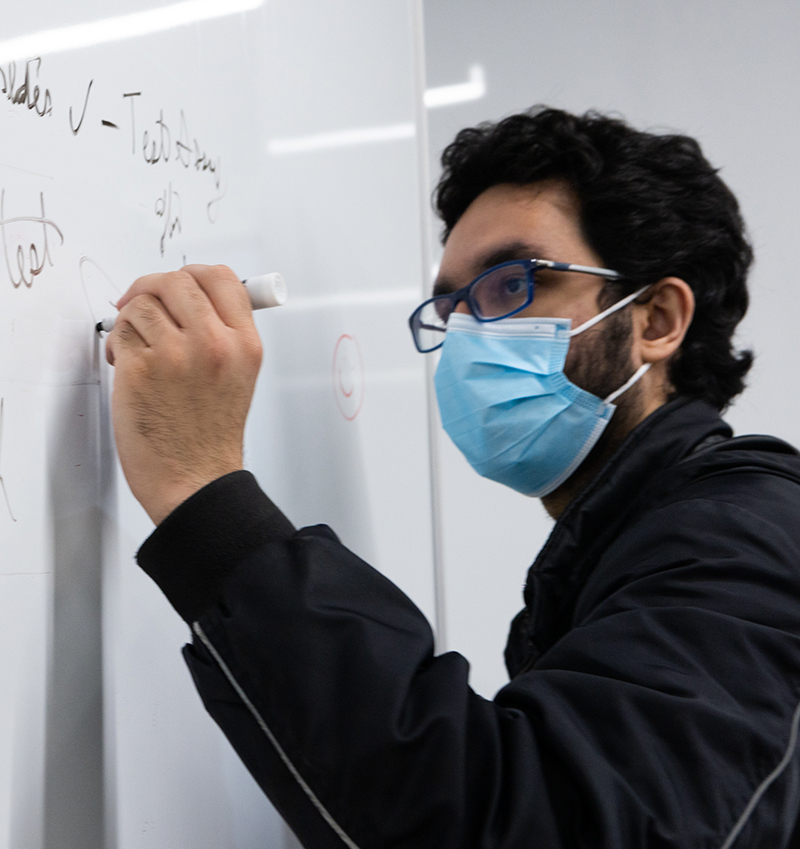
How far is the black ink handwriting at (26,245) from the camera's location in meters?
0.39

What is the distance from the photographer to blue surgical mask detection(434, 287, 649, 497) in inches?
32.6

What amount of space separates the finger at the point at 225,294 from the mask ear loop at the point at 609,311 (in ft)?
1.51

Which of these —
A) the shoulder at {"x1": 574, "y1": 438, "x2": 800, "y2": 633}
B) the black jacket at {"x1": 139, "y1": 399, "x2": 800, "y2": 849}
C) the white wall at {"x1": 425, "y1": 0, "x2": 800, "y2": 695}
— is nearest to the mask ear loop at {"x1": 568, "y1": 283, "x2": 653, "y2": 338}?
the shoulder at {"x1": 574, "y1": 438, "x2": 800, "y2": 633}

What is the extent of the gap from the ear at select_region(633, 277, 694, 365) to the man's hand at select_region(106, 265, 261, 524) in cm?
57

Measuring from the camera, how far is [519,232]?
913 millimetres

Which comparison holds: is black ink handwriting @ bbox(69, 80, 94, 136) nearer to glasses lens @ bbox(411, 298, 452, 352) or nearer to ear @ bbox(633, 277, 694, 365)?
glasses lens @ bbox(411, 298, 452, 352)

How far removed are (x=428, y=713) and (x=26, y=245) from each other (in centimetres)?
31

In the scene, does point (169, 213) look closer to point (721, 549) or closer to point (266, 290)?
point (266, 290)

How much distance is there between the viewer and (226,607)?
0.42m

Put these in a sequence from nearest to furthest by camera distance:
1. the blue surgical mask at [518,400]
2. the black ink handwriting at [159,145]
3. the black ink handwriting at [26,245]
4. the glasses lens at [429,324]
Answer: the black ink handwriting at [26,245] → the black ink handwriting at [159,145] → the blue surgical mask at [518,400] → the glasses lens at [429,324]

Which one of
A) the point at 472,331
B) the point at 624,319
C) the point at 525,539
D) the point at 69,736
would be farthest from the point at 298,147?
the point at 525,539

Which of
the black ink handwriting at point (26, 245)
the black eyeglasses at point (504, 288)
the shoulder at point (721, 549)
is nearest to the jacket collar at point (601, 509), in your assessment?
the shoulder at point (721, 549)

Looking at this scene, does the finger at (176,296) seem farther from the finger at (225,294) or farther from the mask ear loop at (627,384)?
the mask ear loop at (627,384)

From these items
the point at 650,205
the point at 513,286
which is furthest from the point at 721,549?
the point at 650,205
